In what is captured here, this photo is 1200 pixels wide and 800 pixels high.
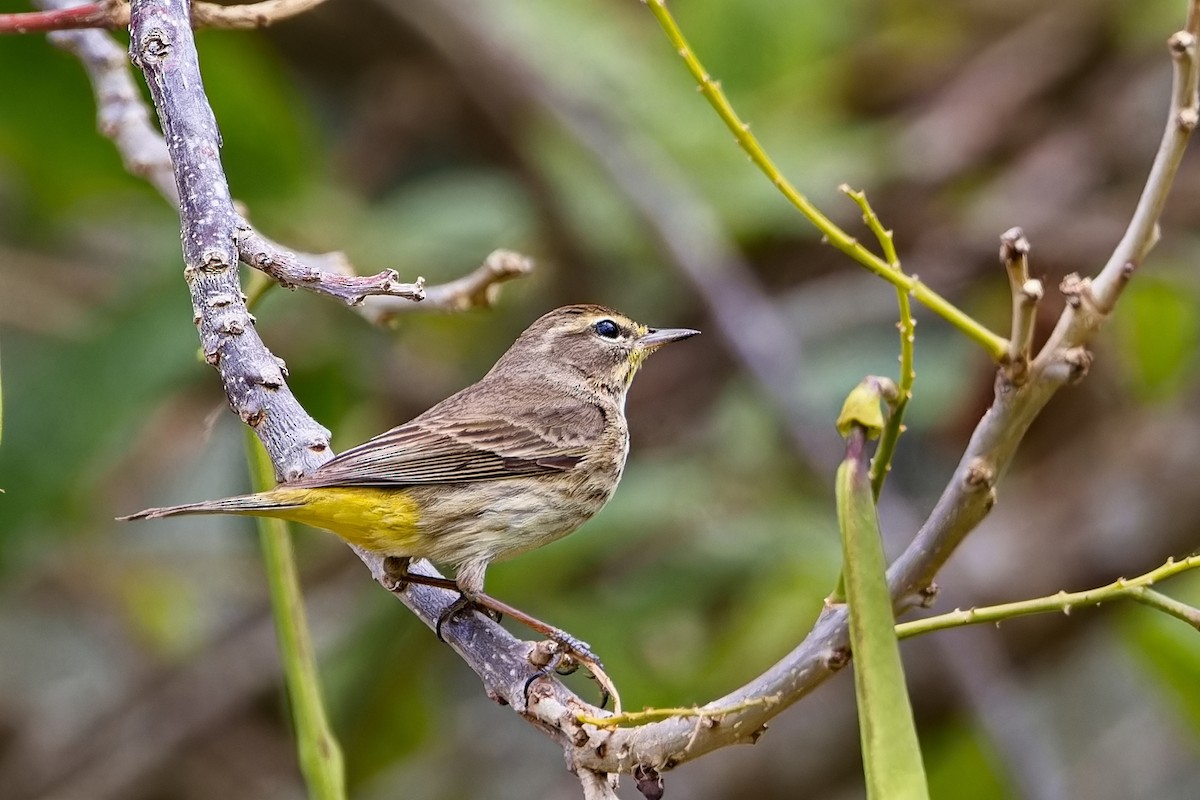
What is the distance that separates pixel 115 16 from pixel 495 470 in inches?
51.2

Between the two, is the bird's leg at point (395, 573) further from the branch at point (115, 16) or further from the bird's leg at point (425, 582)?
the branch at point (115, 16)

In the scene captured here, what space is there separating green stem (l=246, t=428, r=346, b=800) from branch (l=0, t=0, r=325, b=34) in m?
0.74

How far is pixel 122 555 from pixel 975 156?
12.3 ft

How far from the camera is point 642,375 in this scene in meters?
5.79

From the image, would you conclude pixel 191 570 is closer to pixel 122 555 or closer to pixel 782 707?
pixel 122 555

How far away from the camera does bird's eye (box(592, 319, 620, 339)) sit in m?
4.00

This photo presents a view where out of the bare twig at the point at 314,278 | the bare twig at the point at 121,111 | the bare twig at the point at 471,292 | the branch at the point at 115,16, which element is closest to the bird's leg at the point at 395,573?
the bare twig at the point at 471,292

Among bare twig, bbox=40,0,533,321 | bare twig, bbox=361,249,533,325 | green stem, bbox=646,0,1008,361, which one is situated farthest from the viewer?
bare twig, bbox=361,249,533,325

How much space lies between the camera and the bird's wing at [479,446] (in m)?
3.05

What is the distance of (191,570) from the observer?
18.7ft

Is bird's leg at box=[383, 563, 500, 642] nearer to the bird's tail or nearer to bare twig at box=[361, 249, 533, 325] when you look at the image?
the bird's tail

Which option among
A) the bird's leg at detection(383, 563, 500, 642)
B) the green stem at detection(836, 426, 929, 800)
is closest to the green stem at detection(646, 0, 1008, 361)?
the green stem at detection(836, 426, 929, 800)

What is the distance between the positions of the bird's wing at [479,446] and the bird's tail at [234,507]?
1.32 feet

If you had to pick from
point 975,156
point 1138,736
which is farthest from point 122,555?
point 1138,736
